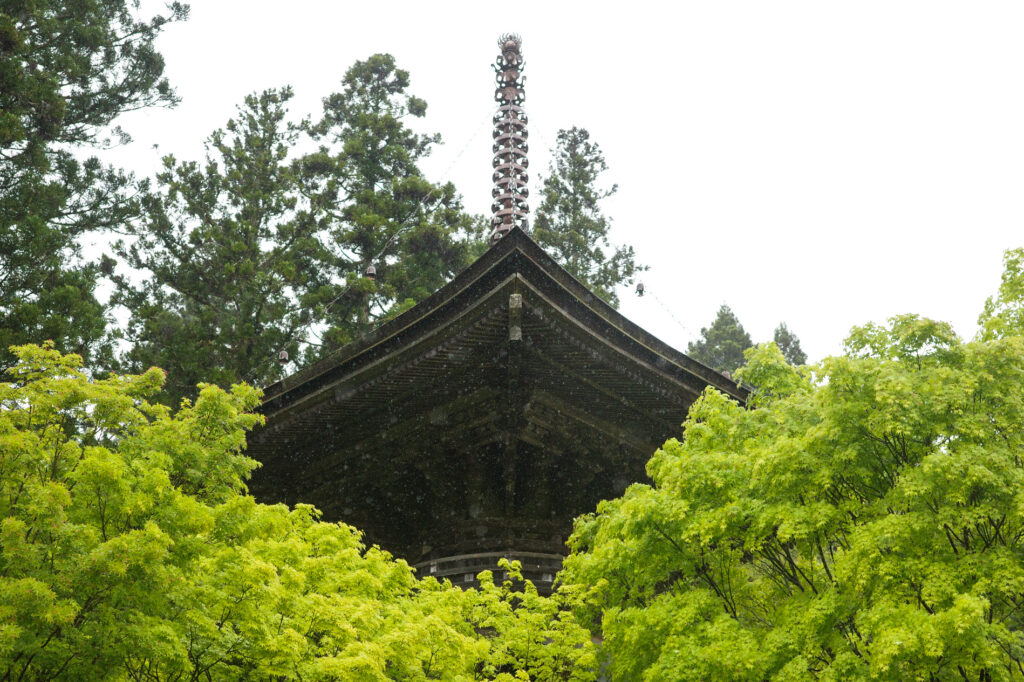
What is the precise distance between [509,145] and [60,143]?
14278mm

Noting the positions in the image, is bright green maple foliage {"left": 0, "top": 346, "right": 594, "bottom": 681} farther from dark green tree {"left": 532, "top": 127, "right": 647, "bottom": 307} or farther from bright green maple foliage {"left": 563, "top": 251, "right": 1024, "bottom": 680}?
dark green tree {"left": 532, "top": 127, "right": 647, "bottom": 307}

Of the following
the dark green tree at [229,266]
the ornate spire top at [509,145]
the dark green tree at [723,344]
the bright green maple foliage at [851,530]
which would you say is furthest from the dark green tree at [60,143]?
the dark green tree at [723,344]

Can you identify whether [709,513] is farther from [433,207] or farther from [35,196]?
[433,207]

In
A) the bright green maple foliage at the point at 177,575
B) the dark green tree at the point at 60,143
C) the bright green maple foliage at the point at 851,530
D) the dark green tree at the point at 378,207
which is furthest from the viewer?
the dark green tree at the point at 378,207

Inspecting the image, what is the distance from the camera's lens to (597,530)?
34.1 ft

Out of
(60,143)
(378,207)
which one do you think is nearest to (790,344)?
(378,207)

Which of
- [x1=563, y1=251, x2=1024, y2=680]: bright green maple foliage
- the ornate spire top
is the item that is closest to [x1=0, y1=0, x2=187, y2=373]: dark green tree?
the ornate spire top

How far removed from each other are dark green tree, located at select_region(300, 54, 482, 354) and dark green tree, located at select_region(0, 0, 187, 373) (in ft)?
21.2

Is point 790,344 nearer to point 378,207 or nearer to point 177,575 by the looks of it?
point 378,207

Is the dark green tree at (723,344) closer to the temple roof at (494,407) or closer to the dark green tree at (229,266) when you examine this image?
the dark green tree at (229,266)

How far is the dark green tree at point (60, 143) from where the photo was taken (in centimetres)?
1952

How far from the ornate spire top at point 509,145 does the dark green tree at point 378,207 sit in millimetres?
7021

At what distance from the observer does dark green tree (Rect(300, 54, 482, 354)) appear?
2877cm

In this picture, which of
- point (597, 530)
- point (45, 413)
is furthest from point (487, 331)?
point (45, 413)
